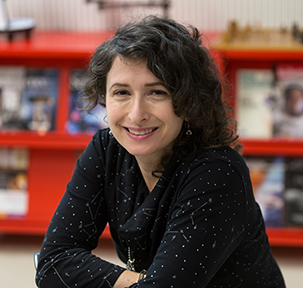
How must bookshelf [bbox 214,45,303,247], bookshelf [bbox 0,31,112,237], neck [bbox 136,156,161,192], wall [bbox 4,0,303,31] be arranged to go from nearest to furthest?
1. neck [bbox 136,156,161,192]
2. bookshelf [bbox 214,45,303,247]
3. bookshelf [bbox 0,31,112,237]
4. wall [bbox 4,0,303,31]

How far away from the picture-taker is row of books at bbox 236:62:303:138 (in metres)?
2.87

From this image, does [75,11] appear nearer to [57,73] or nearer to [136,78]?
[57,73]

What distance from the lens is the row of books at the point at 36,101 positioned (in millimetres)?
2963

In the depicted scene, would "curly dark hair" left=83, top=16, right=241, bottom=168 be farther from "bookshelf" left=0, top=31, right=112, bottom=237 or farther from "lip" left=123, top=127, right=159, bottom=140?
"bookshelf" left=0, top=31, right=112, bottom=237

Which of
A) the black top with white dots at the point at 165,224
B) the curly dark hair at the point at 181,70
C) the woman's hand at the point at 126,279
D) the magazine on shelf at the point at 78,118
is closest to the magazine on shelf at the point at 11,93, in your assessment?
the magazine on shelf at the point at 78,118

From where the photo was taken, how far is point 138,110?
1268 mm

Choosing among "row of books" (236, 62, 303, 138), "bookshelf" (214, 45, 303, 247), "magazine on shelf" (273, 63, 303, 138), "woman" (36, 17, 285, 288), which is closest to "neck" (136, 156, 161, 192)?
"woman" (36, 17, 285, 288)

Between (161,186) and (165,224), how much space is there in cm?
12

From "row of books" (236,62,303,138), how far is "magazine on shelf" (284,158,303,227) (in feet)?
0.70

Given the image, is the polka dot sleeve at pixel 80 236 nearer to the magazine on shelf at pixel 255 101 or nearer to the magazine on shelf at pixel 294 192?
the magazine on shelf at pixel 255 101

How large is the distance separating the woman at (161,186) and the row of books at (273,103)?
1440 mm

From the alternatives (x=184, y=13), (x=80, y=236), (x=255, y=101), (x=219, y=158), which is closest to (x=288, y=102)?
(x=255, y=101)

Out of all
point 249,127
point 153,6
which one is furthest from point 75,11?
point 249,127

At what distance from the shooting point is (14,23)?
10.2 feet
